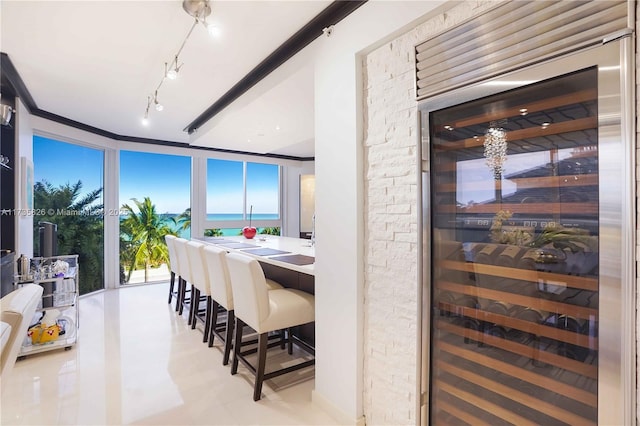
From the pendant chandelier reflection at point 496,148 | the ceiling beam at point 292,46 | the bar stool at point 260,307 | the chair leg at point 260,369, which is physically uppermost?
the ceiling beam at point 292,46

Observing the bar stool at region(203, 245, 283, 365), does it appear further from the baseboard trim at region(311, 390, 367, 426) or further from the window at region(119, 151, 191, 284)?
the window at region(119, 151, 191, 284)

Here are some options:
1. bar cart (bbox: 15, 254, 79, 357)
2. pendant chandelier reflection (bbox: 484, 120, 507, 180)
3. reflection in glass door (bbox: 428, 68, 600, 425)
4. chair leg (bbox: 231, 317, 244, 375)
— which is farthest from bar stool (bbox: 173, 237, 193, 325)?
pendant chandelier reflection (bbox: 484, 120, 507, 180)

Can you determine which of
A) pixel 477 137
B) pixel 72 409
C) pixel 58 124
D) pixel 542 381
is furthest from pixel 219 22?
pixel 58 124

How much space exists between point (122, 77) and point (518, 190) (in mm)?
3374

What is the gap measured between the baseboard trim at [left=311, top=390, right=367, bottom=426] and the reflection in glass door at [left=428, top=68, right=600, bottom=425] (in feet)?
1.60

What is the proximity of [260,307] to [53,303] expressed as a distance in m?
2.87

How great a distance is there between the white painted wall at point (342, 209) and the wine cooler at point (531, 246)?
16.7 inches

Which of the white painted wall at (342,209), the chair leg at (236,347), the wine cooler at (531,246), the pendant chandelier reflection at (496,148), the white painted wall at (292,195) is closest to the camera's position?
the wine cooler at (531,246)

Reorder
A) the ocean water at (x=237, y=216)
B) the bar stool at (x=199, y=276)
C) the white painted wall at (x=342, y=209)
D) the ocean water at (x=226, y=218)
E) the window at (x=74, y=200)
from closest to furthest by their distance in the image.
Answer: the white painted wall at (x=342, y=209) → the bar stool at (x=199, y=276) → the window at (x=74, y=200) → the ocean water at (x=226, y=218) → the ocean water at (x=237, y=216)

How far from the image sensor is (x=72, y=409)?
211 cm

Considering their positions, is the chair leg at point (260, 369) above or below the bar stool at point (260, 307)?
below

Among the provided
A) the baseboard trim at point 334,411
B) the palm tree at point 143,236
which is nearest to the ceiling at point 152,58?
the palm tree at point 143,236

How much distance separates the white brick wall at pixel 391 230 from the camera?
1.62 m

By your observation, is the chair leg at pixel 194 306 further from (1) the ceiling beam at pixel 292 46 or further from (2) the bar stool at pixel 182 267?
(1) the ceiling beam at pixel 292 46
